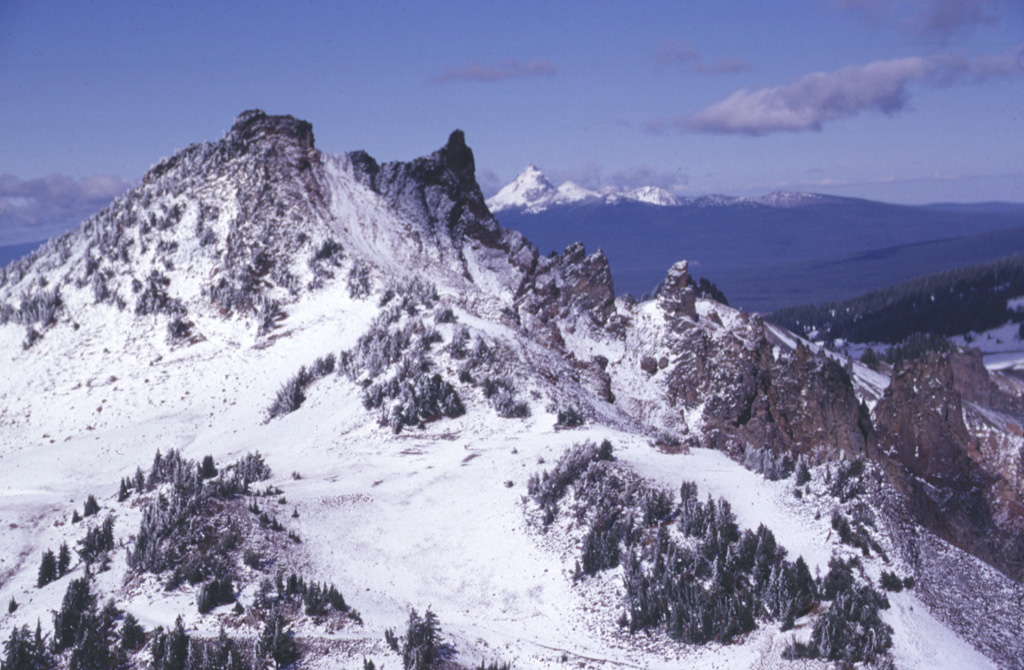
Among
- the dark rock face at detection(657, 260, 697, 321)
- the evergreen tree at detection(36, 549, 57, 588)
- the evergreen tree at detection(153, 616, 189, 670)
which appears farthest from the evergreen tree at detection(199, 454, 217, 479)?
the dark rock face at detection(657, 260, 697, 321)

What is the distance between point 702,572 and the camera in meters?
24.2

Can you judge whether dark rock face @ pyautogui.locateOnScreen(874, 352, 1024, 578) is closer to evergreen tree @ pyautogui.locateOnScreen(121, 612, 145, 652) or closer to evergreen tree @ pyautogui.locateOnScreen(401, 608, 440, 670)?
evergreen tree @ pyautogui.locateOnScreen(401, 608, 440, 670)

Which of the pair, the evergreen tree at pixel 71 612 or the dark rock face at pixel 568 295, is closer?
the evergreen tree at pixel 71 612

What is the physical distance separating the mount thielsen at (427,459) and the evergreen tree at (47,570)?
0.13m

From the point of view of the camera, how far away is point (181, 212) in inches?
2363

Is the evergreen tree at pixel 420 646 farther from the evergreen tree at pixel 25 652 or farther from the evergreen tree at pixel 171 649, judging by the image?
the evergreen tree at pixel 25 652

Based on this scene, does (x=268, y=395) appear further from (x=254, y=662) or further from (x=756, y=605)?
(x=756, y=605)

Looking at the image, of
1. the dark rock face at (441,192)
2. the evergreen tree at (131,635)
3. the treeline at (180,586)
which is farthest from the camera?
the dark rock face at (441,192)

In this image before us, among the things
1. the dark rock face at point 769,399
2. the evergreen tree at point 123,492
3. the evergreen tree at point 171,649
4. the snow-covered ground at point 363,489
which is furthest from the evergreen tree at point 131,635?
the dark rock face at point 769,399

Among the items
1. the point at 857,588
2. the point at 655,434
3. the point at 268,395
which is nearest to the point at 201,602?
the point at 857,588

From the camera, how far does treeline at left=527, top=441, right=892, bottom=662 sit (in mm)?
21125

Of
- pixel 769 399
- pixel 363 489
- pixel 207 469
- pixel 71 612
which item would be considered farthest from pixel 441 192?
pixel 71 612

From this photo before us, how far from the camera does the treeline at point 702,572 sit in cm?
2112

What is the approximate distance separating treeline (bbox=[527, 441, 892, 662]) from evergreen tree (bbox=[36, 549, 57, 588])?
1623 centimetres
